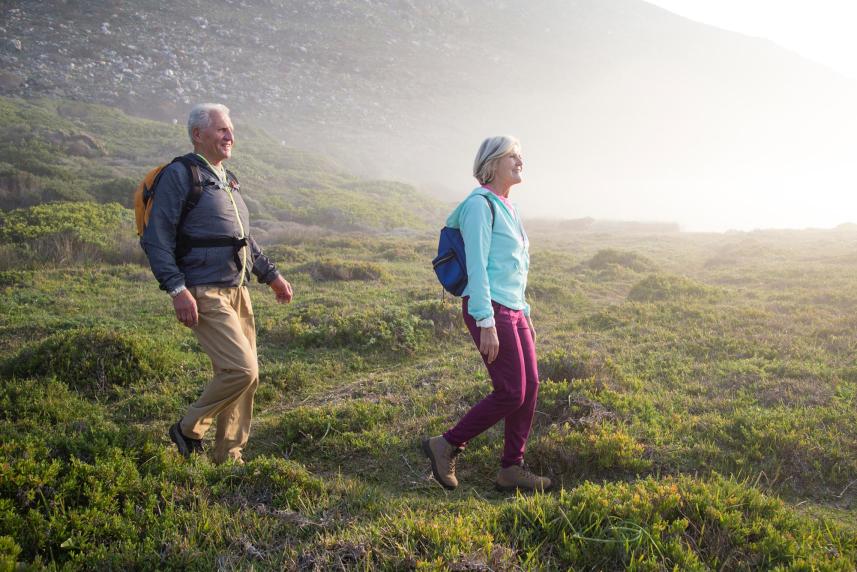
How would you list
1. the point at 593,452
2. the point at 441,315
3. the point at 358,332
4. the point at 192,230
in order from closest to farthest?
the point at 192,230, the point at 593,452, the point at 358,332, the point at 441,315

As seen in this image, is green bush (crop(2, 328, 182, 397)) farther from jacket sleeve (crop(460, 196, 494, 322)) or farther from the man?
jacket sleeve (crop(460, 196, 494, 322))

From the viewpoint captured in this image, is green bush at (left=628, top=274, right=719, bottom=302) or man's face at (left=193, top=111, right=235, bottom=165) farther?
green bush at (left=628, top=274, right=719, bottom=302)

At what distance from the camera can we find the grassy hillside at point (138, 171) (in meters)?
18.1

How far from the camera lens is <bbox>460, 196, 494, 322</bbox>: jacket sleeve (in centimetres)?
361

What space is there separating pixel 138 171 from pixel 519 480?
23.5 m

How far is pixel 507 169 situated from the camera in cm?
392

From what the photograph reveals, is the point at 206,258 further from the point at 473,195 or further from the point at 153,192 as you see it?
the point at 473,195

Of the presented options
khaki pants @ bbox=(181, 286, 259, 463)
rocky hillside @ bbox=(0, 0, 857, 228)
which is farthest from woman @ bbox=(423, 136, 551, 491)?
rocky hillside @ bbox=(0, 0, 857, 228)

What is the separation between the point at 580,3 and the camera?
5049 inches

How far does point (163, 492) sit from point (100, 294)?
8920mm

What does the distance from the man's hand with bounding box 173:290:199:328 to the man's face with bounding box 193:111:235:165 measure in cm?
113

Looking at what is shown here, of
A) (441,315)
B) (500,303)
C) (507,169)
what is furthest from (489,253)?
(441,315)

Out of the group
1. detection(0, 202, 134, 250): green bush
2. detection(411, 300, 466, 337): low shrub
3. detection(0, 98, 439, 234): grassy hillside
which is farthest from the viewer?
detection(0, 98, 439, 234): grassy hillside

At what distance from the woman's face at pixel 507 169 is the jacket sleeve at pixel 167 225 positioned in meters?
2.31
